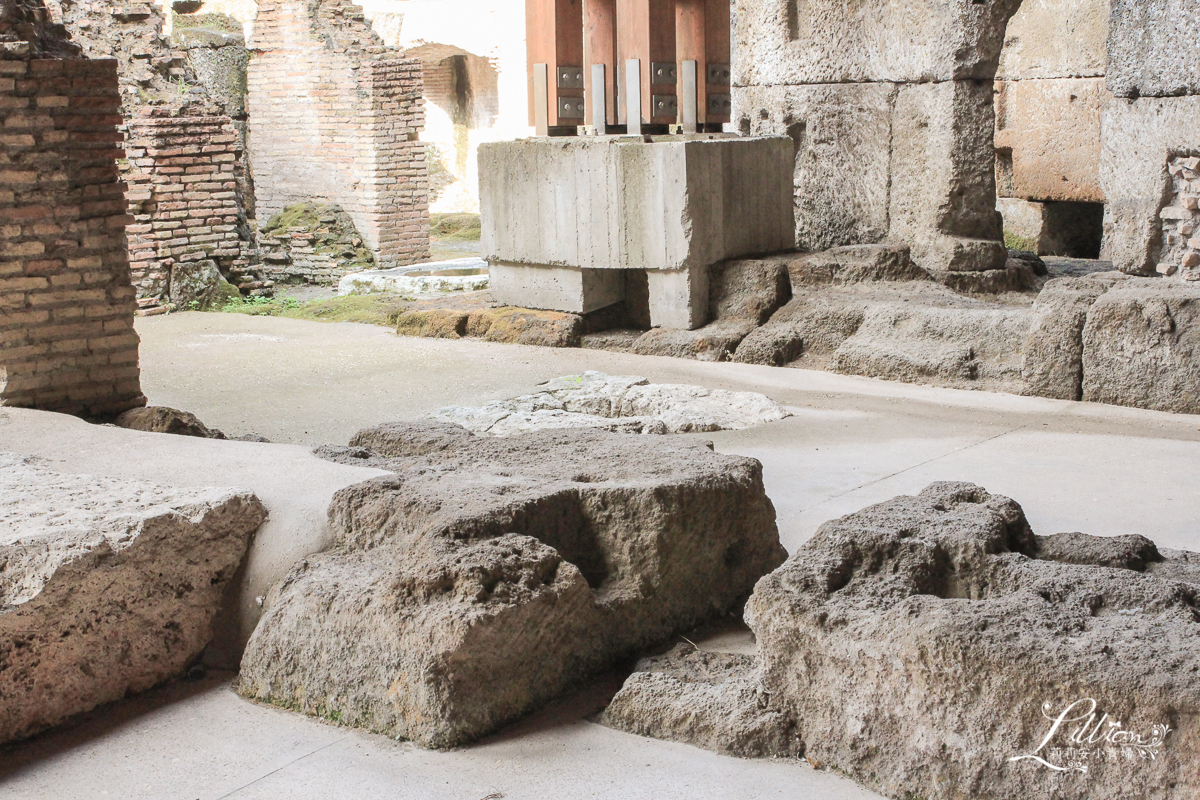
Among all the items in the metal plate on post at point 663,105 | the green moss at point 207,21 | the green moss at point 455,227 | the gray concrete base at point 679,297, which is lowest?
the gray concrete base at point 679,297

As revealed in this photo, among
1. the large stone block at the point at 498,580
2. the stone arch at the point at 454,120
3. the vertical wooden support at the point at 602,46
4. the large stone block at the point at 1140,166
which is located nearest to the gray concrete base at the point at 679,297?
the vertical wooden support at the point at 602,46

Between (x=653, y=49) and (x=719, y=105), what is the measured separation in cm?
58

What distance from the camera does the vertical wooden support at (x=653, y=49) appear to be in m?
7.60

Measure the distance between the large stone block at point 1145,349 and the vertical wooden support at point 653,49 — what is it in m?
3.06

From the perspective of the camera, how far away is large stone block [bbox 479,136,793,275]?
7.23 metres

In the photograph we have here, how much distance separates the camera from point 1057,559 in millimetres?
3051

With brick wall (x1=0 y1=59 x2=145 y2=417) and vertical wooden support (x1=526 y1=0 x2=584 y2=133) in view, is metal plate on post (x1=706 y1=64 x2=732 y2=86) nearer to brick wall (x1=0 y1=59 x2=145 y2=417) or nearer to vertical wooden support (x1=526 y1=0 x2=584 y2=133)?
vertical wooden support (x1=526 y1=0 x2=584 y2=133)

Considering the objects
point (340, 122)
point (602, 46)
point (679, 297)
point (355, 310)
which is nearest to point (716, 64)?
point (602, 46)

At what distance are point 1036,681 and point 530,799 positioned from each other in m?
1.02

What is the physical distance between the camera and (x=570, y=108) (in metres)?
8.02

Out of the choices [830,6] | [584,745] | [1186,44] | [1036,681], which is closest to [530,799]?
[584,745]

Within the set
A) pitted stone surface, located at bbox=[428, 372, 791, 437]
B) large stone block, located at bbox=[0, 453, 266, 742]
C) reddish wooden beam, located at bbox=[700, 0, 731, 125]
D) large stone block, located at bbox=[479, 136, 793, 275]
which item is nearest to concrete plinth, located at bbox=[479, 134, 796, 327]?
large stone block, located at bbox=[479, 136, 793, 275]

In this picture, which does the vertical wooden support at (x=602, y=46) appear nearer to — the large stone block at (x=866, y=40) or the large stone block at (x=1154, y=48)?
the large stone block at (x=866, y=40)

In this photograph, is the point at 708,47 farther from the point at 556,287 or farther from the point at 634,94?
the point at 556,287
